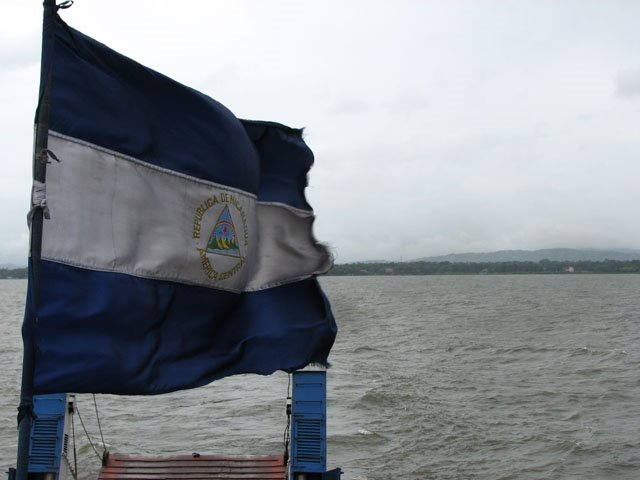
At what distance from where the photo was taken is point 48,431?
7605 millimetres

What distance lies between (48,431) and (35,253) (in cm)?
388

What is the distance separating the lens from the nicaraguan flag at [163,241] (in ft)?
16.1

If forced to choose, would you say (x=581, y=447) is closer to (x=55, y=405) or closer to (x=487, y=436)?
(x=487, y=436)

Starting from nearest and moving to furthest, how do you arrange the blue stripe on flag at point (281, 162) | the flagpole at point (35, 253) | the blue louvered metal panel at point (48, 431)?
1. the flagpole at point (35, 253)
2. the blue stripe on flag at point (281, 162)
3. the blue louvered metal panel at point (48, 431)

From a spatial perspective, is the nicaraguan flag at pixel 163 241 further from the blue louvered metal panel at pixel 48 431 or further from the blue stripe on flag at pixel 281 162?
the blue louvered metal panel at pixel 48 431

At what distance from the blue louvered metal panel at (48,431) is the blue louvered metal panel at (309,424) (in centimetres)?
231

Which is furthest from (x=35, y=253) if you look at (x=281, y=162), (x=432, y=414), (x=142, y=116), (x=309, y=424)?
(x=432, y=414)

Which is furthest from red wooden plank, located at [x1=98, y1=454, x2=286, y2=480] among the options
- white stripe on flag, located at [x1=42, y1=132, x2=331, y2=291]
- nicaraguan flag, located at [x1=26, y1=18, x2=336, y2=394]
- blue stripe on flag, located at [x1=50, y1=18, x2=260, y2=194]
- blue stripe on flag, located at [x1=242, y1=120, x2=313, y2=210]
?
blue stripe on flag, located at [x1=50, y1=18, x2=260, y2=194]

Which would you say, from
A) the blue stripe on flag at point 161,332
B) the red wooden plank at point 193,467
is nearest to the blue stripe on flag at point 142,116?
the blue stripe on flag at point 161,332

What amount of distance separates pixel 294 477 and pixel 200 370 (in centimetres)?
281

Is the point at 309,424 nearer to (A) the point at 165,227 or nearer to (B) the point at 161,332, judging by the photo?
(B) the point at 161,332

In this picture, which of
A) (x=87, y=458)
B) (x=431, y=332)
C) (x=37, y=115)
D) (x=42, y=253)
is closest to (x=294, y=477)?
(x=42, y=253)

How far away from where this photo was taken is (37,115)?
440 cm

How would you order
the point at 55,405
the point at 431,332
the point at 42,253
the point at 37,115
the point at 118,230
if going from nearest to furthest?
the point at 37,115
the point at 42,253
the point at 118,230
the point at 55,405
the point at 431,332
